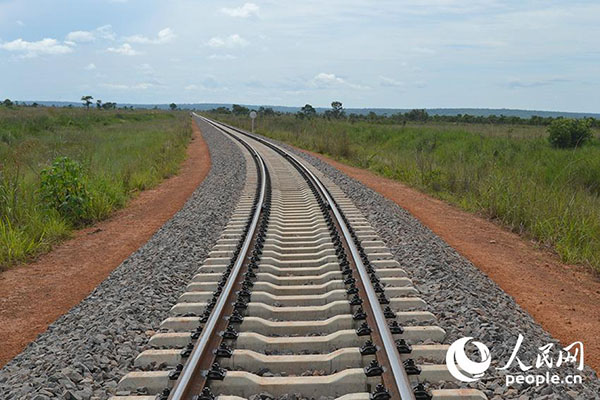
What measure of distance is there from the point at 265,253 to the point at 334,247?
96 centimetres

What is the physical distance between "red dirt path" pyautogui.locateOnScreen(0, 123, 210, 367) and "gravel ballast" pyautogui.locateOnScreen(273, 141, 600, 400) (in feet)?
13.4

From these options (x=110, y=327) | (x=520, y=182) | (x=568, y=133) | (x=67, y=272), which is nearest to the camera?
(x=110, y=327)

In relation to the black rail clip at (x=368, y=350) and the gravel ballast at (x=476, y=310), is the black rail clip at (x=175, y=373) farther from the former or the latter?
the gravel ballast at (x=476, y=310)

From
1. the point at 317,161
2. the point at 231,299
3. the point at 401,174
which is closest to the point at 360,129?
the point at 317,161

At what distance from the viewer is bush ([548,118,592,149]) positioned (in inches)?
834

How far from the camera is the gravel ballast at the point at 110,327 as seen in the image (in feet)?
11.8

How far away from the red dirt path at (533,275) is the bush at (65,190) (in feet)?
22.6

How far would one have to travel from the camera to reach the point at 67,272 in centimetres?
705

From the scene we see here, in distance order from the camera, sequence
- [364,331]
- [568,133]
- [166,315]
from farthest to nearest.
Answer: [568,133] < [166,315] < [364,331]

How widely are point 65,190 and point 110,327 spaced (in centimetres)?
613

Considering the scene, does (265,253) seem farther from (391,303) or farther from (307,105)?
(307,105)

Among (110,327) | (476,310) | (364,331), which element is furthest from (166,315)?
(476,310)

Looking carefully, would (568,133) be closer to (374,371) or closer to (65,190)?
Answer: (65,190)

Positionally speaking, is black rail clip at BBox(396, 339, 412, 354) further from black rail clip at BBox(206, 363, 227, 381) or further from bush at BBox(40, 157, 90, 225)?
bush at BBox(40, 157, 90, 225)
